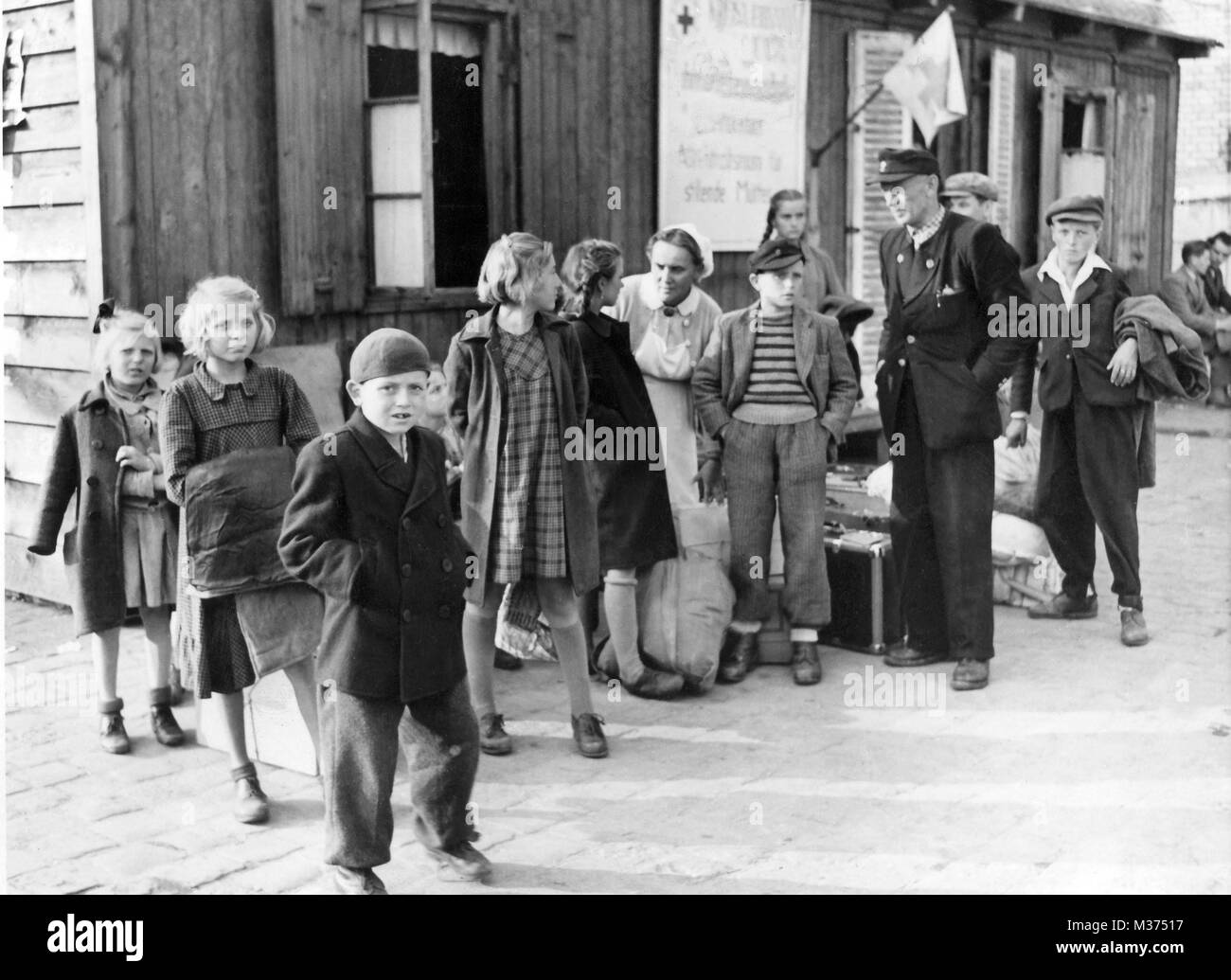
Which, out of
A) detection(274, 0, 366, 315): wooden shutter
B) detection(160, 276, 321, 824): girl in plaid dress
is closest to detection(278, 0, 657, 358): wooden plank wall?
detection(274, 0, 366, 315): wooden shutter

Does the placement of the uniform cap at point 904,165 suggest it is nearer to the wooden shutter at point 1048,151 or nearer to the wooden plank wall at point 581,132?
the wooden plank wall at point 581,132

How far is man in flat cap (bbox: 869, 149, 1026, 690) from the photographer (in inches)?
257

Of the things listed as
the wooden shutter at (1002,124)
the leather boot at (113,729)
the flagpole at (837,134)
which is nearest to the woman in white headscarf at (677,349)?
the leather boot at (113,729)

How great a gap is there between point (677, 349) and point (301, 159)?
2.27m

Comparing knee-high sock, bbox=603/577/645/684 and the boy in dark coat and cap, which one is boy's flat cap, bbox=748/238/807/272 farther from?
the boy in dark coat and cap

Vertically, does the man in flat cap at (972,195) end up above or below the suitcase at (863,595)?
above

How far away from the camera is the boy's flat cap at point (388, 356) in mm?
4172

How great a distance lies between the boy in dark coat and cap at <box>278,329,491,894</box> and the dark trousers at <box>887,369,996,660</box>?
3.04 meters

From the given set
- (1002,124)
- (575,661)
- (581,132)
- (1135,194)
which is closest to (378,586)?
(575,661)

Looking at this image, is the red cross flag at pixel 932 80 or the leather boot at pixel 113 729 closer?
the leather boot at pixel 113 729

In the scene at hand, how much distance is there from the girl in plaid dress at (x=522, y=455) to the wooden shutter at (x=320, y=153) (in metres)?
2.41

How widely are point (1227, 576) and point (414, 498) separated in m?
6.00

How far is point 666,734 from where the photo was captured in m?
5.96

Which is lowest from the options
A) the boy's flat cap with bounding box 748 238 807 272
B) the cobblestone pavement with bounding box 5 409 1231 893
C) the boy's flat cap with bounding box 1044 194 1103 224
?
the cobblestone pavement with bounding box 5 409 1231 893
